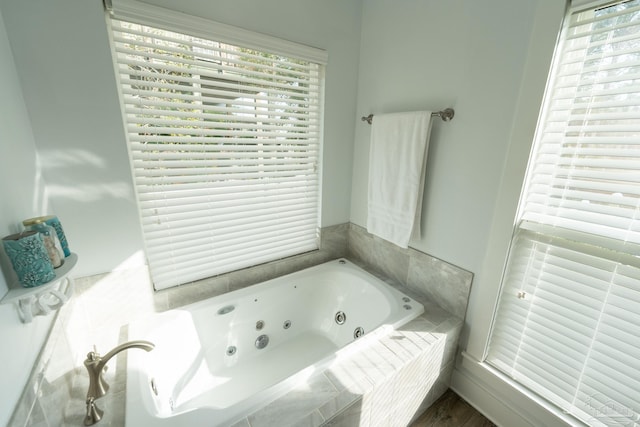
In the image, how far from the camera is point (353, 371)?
117 centimetres

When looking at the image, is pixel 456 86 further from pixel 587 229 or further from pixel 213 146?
pixel 213 146

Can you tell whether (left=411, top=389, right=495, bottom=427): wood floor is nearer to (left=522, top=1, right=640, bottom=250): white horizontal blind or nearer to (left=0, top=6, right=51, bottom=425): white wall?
(left=522, top=1, right=640, bottom=250): white horizontal blind

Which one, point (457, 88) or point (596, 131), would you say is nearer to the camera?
point (596, 131)

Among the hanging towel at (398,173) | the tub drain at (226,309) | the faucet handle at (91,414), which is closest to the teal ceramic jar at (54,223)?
the faucet handle at (91,414)

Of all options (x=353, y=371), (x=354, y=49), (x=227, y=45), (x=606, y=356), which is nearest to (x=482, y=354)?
(x=606, y=356)

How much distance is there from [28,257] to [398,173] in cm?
169

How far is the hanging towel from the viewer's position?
1.54m

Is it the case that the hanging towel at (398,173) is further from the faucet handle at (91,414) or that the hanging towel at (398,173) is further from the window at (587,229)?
the faucet handle at (91,414)

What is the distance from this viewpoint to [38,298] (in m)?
0.83

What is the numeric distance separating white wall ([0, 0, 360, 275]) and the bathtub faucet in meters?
0.50

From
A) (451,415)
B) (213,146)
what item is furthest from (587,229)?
(213,146)

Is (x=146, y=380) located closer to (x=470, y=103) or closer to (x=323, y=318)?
(x=323, y=318)

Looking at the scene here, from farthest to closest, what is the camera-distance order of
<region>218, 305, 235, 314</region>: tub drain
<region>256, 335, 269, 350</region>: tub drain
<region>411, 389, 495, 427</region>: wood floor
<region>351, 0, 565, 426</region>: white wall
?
1. <region>256, 335, 269, 350</region>: tub drain
2. <region>218, 305, 235, 314</region>: tub drain
3. <region>411, 389, 495, 427</region>: wood floor
4. <region>351, 0, 565, 426</region>: white wall

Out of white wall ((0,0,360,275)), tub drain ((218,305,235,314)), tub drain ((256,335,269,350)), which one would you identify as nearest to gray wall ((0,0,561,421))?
white wall ((0,0,360,275))
